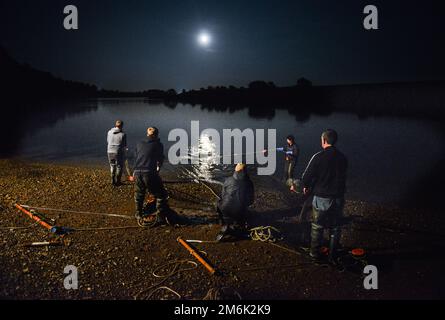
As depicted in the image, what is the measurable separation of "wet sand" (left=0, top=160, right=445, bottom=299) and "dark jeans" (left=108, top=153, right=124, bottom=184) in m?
1.54

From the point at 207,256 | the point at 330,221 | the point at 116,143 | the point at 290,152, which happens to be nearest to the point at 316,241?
the point at 330,221

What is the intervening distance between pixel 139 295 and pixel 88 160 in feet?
56.7

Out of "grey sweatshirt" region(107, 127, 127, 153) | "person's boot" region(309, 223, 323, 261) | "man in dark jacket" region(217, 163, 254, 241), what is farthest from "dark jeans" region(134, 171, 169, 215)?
"person's boot" region(309, 223, 323, 261)

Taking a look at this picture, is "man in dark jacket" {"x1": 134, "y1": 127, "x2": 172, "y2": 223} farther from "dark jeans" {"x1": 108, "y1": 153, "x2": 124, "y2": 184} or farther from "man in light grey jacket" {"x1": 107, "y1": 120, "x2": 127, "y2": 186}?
"dark jeans" {"x1": 108, "y1": 153, "x2": 124, "y2": 184}

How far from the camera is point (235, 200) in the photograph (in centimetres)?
719

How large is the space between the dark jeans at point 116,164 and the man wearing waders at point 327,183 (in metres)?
7.79

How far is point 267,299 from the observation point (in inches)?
218

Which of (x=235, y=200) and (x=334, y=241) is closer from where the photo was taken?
(x=334, y=241)

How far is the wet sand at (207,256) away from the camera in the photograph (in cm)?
574

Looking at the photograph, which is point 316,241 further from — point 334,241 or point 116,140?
point 116,140

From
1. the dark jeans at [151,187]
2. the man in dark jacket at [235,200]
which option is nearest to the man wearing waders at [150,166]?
the dark jeans at [151,187]

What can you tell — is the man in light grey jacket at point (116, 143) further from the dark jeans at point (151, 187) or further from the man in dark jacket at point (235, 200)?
the man in dark jacket at point (235, 200)

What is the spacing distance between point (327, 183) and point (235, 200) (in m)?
2.24
